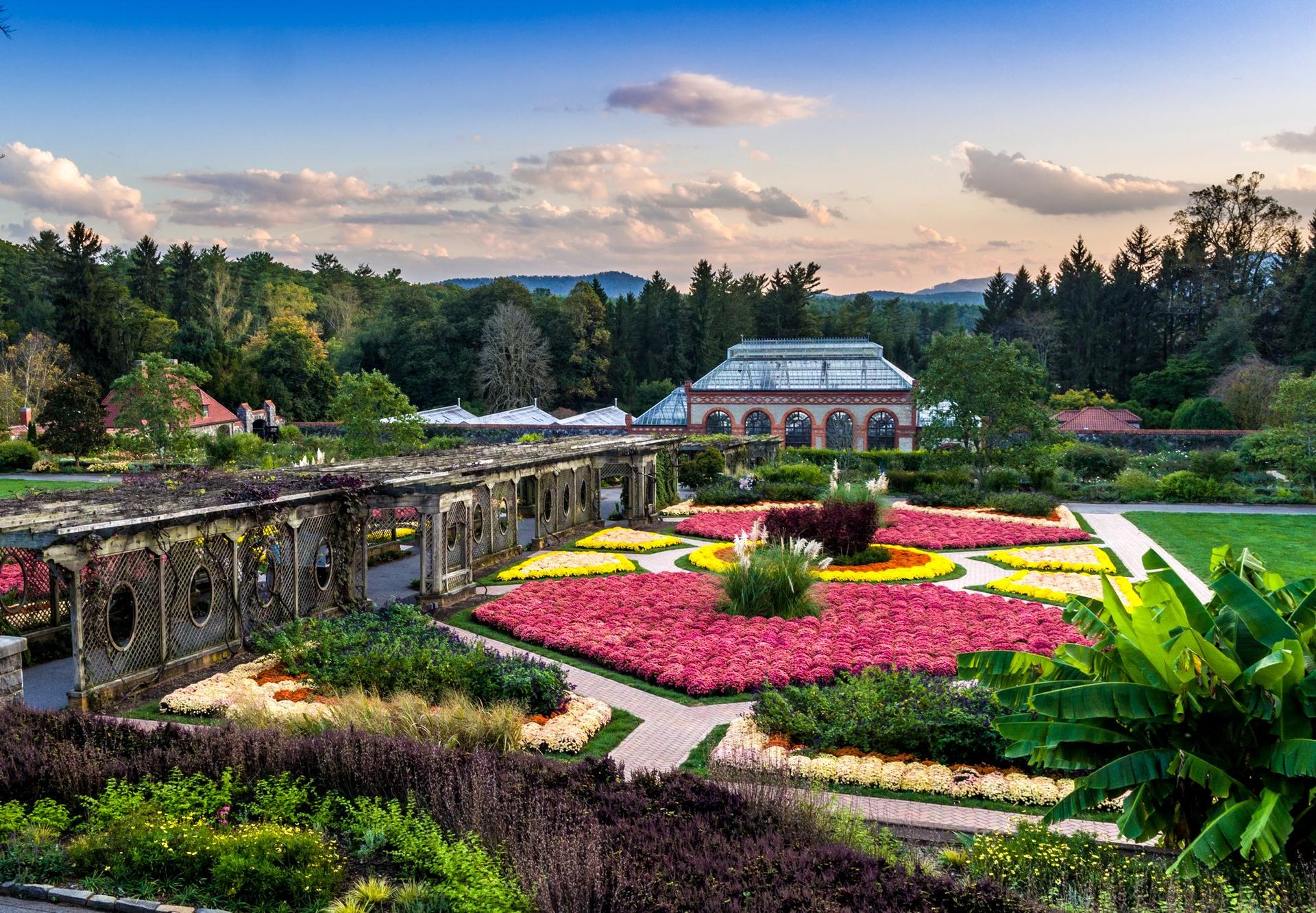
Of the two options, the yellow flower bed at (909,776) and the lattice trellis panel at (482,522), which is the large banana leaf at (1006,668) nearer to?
the yellow flower bed at (909,776)

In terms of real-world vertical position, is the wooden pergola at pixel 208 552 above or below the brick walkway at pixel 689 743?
above

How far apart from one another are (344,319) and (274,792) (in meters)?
85.2

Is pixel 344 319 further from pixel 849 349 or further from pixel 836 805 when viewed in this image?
pixel 836 805

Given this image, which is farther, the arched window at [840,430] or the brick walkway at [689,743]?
the arched window at [840,430]

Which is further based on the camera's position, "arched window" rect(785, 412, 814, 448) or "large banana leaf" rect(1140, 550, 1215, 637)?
"arched window" rect(785, 412, 814, 448)

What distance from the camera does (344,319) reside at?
3467 inches

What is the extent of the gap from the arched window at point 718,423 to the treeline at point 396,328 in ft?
68.7

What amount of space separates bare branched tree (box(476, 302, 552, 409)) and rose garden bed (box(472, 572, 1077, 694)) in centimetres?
5271

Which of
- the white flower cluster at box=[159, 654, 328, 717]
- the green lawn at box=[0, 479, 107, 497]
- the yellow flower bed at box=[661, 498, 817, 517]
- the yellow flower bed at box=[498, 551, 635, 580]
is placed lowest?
the green lawn at box=[0, 479, 107, 497]

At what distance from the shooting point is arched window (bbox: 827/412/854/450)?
5034 cm

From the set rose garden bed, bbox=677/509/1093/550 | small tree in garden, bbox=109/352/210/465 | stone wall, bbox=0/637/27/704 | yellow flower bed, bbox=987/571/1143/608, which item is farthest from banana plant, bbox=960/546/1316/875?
small tree in garden, bbox=109/352/210/465

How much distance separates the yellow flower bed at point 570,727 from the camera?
34.9ft

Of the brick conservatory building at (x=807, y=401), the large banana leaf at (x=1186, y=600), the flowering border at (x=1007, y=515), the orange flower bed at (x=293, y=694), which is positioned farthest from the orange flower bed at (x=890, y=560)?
the brick conservatory building at (x=807, y=401)

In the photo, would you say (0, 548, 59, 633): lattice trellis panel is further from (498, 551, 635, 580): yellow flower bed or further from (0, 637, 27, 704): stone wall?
(498, 551, 635, 580): yellow flower bed
